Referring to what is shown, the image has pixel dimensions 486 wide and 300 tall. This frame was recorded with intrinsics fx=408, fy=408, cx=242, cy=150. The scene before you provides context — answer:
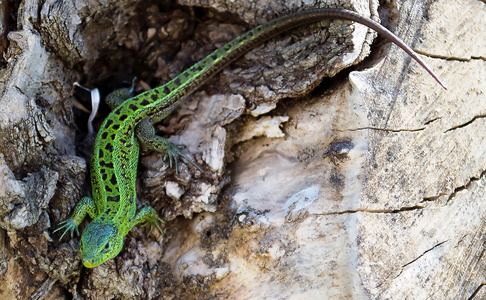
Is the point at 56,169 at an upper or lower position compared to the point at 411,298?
upper

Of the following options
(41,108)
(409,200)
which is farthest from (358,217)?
(41,108)

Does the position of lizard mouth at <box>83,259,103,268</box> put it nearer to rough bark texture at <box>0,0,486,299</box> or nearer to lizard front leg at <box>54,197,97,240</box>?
rough bark texture at <box>0,0,486,299</box>

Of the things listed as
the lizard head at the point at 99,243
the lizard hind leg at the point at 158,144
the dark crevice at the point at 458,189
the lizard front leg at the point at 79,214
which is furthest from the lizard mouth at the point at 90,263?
the dark crevice at the point at 458,189

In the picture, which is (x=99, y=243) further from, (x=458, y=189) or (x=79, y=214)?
(x=458, y=189)

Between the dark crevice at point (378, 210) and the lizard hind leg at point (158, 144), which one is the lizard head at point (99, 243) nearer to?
the lizard hind leg at point (158, 144)

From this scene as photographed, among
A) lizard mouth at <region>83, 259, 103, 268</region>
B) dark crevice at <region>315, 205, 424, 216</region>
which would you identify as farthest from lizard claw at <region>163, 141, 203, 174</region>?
dark crevice at <region>315, 205, 424, 216</region>

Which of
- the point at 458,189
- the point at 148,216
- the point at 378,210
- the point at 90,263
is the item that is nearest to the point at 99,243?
the point at 90,263

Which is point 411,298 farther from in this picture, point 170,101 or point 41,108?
point 41,108
